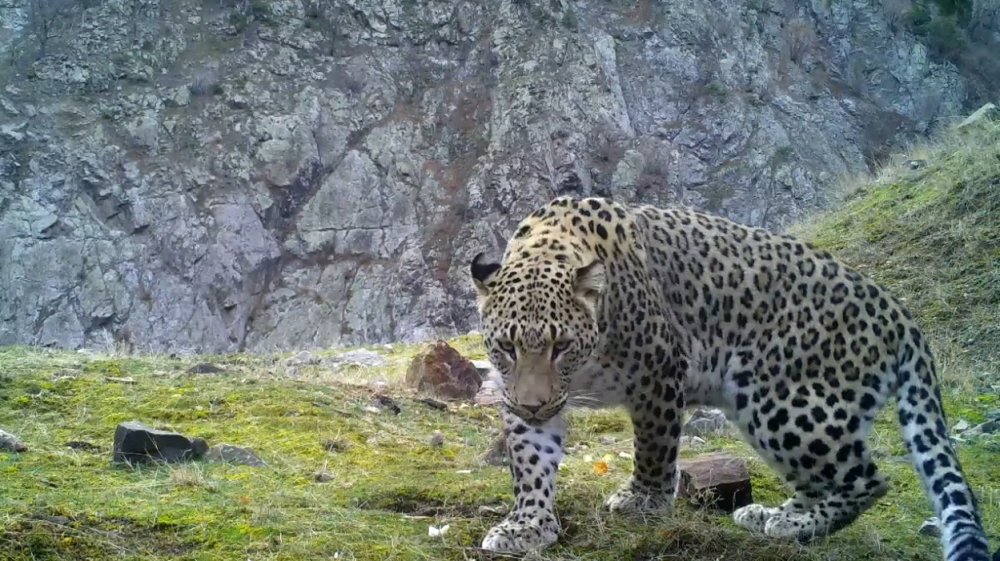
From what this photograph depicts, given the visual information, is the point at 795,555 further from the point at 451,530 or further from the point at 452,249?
the point at 452,249

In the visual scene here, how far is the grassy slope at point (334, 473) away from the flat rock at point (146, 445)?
0.18 metres

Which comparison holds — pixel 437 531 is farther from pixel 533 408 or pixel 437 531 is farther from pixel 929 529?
pixel 929 529

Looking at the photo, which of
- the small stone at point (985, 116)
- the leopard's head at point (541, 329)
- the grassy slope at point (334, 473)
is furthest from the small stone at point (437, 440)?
the small stone at point (985, 116)

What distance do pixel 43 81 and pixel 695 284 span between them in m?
49.8

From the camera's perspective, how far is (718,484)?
23.5 feet

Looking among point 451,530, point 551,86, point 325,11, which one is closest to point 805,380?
point 451,530

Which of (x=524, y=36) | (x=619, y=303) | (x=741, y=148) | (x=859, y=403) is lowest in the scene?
(x=859, y=403)

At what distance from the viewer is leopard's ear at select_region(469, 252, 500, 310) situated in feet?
20.6

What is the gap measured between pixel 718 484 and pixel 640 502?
Answer: 2.98 ft

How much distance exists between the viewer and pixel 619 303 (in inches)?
255

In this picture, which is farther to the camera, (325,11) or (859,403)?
(325,11)

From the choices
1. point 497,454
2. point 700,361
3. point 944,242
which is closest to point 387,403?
point 497,454

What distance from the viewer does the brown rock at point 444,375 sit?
11.6 m

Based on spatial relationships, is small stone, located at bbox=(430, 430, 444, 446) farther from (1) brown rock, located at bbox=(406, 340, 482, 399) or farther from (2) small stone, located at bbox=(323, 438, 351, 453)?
(1) brown rock, located at bbox=(406, 340, 482, 399)
